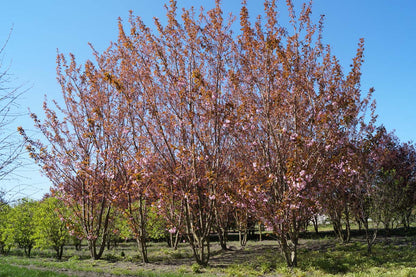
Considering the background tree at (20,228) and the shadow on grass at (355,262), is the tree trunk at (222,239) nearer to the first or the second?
the shadow on grass at (355,262)

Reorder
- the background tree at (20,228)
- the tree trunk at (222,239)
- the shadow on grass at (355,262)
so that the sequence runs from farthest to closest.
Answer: the background tree at (20,228), the tree trunk at (222,239), the shadow on grass at (355,262)

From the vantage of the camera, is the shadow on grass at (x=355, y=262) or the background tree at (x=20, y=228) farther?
the background tree at (x=20, y=228)

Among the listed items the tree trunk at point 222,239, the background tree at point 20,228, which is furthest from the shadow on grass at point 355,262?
the background tree at point 20,228

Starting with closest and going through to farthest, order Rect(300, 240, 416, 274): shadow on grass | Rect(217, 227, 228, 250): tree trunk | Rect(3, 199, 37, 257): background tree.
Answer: Rect(300, 240, 416, 274): shadow on grass, Rect(217, 227, 228, 250): tree trunk, Rect(3, 199, 37, 257): background tree

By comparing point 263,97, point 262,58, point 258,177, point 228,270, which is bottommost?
point 228,270

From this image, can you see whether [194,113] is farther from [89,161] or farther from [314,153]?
[89,161]

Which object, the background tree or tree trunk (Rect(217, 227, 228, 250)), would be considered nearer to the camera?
tree trunk (Rect(217, 227, 228, 250))

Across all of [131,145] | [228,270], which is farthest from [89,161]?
[228,270]

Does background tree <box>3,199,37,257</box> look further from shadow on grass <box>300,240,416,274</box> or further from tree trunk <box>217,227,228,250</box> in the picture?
shadow on grass <box>300,240,416,274</box>

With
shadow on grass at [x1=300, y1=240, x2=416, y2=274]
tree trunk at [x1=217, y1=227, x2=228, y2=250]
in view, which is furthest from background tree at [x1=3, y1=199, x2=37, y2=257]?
shadow on grass at [x1=300, y1=240, x2=416, y2=274]

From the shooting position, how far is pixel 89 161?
15.1 meters

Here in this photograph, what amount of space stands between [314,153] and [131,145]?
8174 millimetres

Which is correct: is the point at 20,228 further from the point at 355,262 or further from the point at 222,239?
the point at 355,262

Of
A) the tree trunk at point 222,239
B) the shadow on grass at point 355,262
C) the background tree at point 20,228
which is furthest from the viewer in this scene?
the background tree at point 20,228
